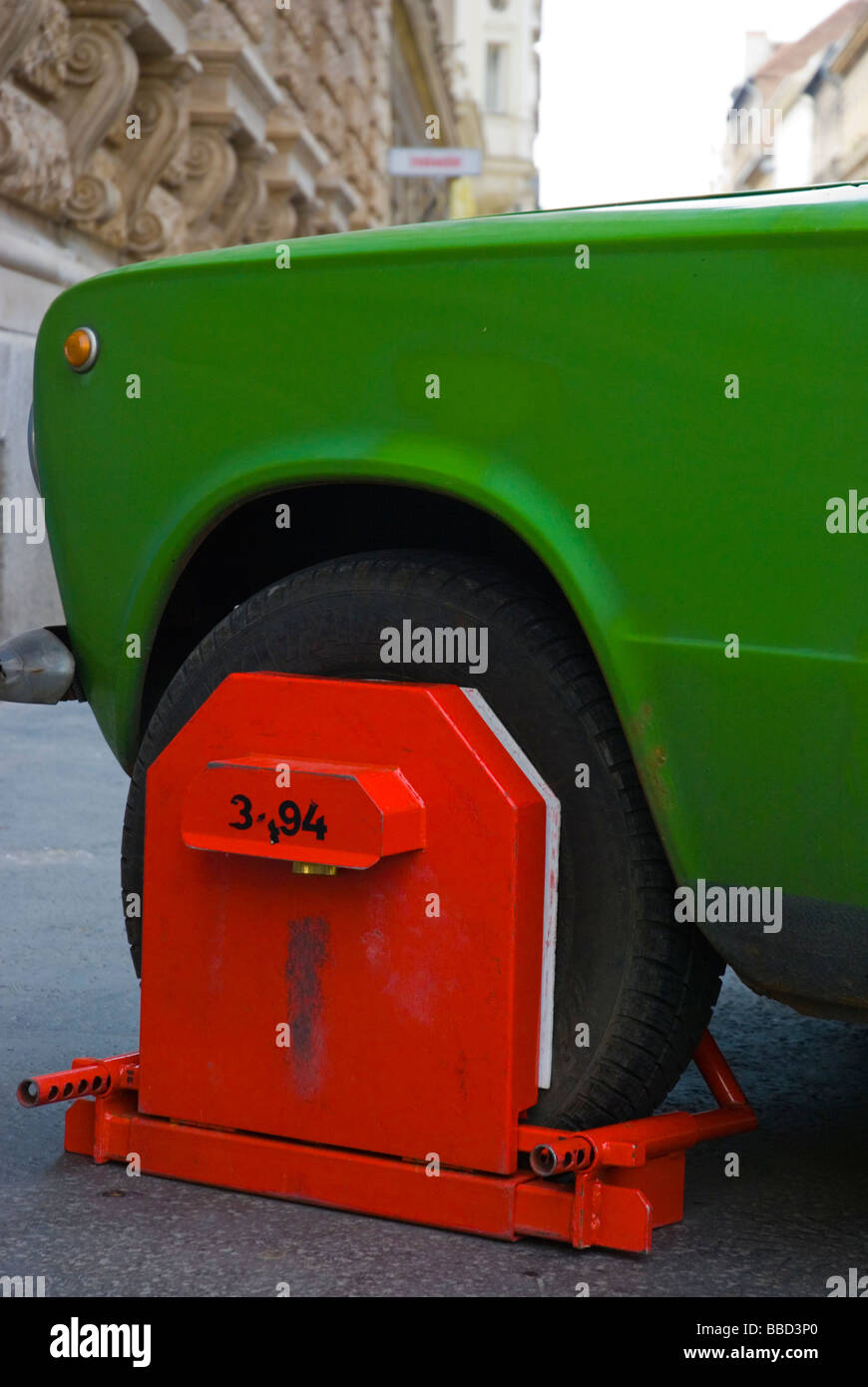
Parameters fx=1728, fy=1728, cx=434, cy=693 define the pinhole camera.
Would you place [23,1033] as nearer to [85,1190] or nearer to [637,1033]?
[85,1190]

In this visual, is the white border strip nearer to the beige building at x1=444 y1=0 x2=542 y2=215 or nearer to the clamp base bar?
the clamp base bar

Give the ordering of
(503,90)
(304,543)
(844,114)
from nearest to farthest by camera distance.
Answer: (304,543) < (844,114) < (503,90)

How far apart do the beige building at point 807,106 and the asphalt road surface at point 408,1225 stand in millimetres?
41194

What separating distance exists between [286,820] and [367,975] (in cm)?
22

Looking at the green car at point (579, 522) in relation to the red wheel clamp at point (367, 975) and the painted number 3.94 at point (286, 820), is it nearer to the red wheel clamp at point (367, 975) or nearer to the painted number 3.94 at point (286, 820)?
the red wheel clamp at point (367, 975)

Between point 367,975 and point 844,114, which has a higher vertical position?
point 844,114

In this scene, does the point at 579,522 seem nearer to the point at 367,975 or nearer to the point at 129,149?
the point at 367,975

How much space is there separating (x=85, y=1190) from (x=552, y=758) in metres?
0.84

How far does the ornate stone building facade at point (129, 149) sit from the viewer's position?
8422 millimetres

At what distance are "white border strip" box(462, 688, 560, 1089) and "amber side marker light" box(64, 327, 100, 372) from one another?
0.77 metres

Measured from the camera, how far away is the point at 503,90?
73938 mm

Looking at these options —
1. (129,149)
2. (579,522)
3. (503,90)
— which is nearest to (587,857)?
(579,522)
